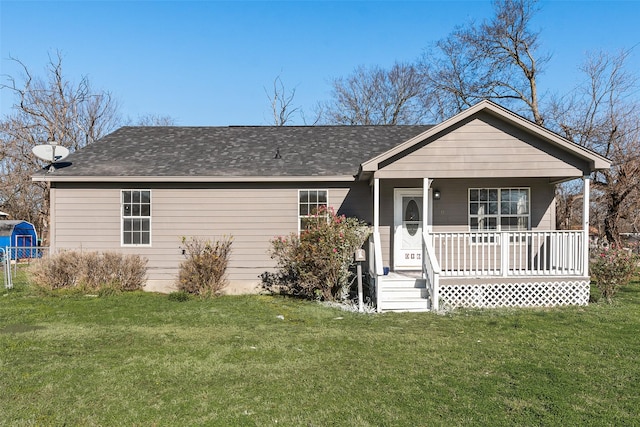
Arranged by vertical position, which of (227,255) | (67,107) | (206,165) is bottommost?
(227,255)

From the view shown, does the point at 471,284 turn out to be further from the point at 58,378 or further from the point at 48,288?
the point at 48,288

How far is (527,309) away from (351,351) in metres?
4.73

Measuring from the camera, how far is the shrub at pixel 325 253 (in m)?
9.33

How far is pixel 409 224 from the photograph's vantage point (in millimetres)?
10906

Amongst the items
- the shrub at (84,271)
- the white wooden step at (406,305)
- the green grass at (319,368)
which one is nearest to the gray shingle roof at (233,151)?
the shrub at (84,271)

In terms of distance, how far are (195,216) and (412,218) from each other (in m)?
5.56

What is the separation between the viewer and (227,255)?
1084cm

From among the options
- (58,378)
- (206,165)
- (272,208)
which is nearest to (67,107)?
(206,165)

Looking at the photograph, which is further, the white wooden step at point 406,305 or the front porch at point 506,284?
the front porch at point 506,284

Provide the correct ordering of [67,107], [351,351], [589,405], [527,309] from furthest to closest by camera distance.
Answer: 1. [67,107]
2. [527,309]
3. [351,351]
4. [589,405]

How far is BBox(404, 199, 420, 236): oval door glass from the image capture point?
10898 mm

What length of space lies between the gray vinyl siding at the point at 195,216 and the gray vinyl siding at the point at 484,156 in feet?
7.27

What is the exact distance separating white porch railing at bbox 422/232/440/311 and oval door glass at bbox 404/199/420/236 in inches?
66.7

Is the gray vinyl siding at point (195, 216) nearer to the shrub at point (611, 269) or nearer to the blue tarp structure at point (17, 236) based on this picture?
the shrub at point (611, 269)
